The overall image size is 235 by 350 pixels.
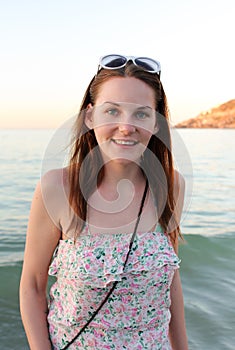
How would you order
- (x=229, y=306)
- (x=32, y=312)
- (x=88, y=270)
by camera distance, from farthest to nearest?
(x=229, y=306), (x=32, y=312), (x=88, y=270)

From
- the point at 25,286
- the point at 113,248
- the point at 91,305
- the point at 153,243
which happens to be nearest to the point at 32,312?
the point at 25,286

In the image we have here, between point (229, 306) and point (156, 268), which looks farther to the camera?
point (229, 306)

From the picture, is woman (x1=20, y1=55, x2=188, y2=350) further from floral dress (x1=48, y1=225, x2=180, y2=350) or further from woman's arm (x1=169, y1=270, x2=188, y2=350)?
woman's arm (x1=169, y1=270, x2=188, y2=350)

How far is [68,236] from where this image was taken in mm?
2184

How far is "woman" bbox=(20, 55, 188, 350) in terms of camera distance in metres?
2.10

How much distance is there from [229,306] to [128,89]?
3.58m

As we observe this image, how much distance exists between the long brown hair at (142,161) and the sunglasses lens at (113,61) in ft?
0.10

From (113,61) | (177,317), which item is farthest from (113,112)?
(177,317)

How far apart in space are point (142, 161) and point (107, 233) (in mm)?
450

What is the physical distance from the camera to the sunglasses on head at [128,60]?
226 centimetres

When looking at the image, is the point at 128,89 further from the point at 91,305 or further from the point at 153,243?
the point at 91,305

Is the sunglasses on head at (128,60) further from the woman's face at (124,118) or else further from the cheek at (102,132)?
the cheek at (102,132)

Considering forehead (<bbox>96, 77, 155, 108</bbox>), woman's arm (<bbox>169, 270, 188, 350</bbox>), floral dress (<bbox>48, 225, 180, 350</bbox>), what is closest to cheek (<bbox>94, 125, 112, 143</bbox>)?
forehead (<bbox>96, 77, 155, 108</bbox>)

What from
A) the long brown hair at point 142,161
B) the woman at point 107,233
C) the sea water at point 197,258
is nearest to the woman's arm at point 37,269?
the woman at point 107,233
